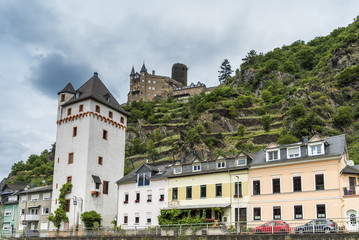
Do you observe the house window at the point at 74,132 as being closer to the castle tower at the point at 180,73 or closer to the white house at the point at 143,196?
the white house at the point at 143,196

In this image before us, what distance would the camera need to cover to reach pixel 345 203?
3347 centimetres

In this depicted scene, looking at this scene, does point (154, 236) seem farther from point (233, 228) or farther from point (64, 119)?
point (64, 119)

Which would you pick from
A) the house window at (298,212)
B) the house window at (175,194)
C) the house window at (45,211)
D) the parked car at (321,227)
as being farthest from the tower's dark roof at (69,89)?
the parked car at (321,227)

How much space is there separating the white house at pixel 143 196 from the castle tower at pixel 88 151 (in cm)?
503

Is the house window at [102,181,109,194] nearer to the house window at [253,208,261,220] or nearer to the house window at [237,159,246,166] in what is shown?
the house window at [237,159,246,166]

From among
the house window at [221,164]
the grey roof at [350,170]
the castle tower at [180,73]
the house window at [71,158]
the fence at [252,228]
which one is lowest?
the fence at [252,228]

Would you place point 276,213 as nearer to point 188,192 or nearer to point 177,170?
point 188,192

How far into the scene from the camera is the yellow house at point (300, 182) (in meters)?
34.0

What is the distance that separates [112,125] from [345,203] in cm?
3382

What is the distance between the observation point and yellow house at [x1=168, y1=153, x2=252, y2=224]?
39.3 meters

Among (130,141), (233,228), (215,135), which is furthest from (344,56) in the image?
(233,228)

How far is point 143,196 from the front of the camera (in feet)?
152

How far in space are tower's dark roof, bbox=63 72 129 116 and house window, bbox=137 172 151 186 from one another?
1350 centimetres

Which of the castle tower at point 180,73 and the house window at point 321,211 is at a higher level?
the castle tower at point 180,73
